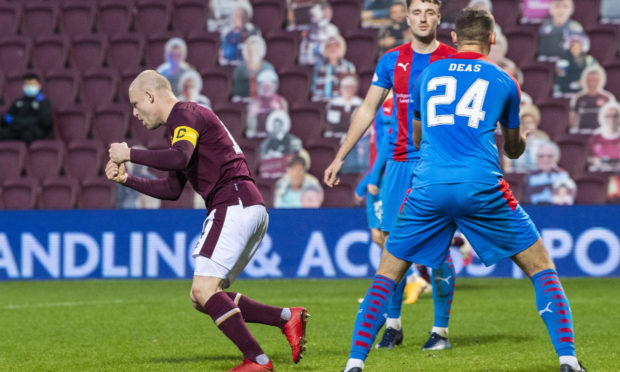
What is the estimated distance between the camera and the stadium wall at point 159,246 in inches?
458

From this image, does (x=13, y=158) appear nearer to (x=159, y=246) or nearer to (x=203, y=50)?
(x=159, y=246)

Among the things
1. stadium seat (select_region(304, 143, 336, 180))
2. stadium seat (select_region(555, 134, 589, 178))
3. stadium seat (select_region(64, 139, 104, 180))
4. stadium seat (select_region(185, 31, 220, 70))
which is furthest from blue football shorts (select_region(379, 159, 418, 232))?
stadium seat (select_region(185, 31, 220, 70))

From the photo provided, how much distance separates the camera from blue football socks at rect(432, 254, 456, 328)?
595 cm

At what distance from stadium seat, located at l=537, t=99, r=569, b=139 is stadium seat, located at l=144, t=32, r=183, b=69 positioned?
5970 millimetres

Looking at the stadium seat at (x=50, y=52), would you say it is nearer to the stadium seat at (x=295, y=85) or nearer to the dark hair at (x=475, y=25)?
the stadium seat at (x=295, y=85)

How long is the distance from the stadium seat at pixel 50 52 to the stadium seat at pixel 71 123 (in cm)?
153

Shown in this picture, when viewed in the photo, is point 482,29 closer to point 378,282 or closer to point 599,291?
point 378,282

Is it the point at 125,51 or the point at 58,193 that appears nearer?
the point at 58,193

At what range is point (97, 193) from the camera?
13.1m

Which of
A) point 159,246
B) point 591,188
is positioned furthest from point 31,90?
point 591,188

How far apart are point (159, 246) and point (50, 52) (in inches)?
215

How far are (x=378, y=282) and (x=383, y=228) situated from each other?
1.80 metres

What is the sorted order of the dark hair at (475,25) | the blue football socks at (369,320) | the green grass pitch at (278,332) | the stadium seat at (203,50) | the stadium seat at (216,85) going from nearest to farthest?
the blue football socks at (369,320) < the dark hair at (475,25) < the green grass pitch at (278,332) < the stadium seat at (216,85) < the stadium seat at (203,50)

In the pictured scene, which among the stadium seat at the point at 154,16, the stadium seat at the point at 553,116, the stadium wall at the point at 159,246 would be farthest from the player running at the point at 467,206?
the stadium seat at the point at 154,16
